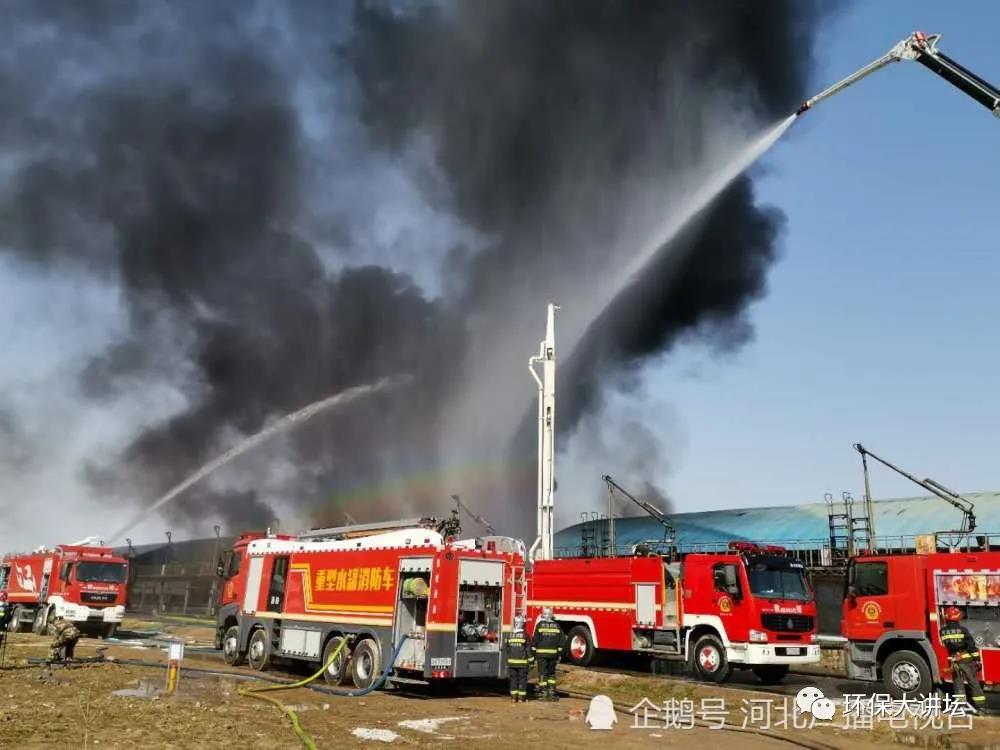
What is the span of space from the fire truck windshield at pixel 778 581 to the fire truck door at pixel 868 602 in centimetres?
204

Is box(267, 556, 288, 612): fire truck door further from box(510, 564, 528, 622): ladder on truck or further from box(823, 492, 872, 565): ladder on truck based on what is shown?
box(823, 492, 872, 565): ladder on truck

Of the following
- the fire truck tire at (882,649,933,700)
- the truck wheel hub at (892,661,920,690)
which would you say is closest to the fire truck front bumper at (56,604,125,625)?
the fire truck tire at (882,649,933,700)

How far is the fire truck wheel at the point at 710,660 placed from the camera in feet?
63.3

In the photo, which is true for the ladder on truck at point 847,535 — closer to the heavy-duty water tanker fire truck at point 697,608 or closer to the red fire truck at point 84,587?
the heavy-duty water tanker fire truck at point 697,608

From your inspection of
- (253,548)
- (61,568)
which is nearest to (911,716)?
(253,548)

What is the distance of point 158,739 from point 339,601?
24.6ft

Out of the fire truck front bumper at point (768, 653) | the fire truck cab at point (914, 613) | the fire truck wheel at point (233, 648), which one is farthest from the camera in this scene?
the fire truck wheel at point (233, 648)

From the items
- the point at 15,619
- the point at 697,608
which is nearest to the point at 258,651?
the point at 697,608

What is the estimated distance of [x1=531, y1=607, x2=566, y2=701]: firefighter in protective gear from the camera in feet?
51.0

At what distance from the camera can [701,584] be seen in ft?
65.6

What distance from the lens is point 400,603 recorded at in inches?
639

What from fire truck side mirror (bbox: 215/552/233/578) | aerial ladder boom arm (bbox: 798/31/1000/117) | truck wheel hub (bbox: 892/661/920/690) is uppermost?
aerial ladder boom arm (bbox: 798/31/1000/117)

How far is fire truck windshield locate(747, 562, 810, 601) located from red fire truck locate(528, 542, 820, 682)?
25 millimetres

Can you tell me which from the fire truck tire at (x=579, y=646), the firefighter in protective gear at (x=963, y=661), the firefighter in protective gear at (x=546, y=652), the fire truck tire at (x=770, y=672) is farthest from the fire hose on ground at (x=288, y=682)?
the firefighter in protective gear at (x=963, y=661)
